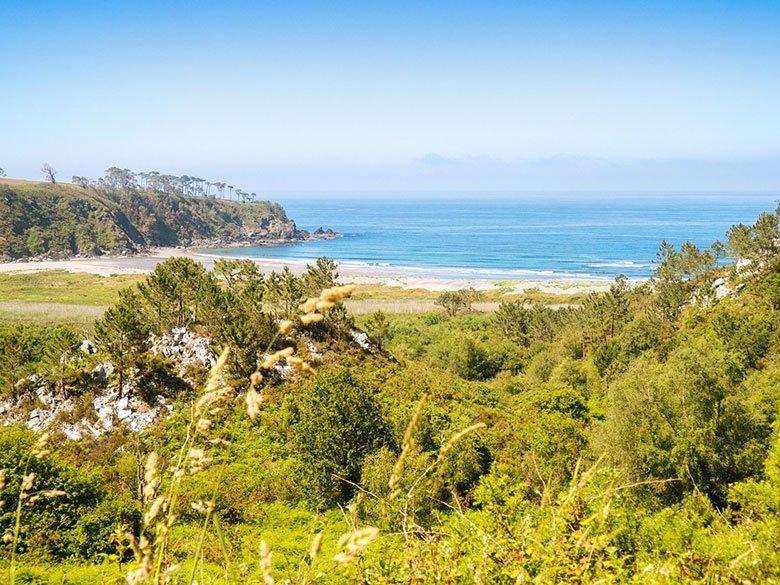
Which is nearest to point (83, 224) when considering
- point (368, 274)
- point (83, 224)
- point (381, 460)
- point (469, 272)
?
point (83, 224)

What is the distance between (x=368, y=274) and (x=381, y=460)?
102294mm

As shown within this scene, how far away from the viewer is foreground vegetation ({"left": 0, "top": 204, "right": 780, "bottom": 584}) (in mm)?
2884

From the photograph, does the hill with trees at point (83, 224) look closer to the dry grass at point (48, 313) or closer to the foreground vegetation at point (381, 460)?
the dry grass at point (48, 313)

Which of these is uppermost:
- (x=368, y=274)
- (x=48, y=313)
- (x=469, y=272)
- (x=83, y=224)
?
(x=83, y=224)

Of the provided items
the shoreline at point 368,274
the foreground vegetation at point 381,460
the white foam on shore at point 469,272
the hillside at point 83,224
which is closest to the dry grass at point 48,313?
the foreground vegetation at point 381,460

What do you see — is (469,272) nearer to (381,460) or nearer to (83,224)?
(381,460)

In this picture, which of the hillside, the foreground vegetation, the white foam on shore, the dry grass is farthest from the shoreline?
the foreground vegetation

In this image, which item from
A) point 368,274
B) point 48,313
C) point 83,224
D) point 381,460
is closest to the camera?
point 381,460

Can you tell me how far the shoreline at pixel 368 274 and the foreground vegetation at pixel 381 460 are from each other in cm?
5336

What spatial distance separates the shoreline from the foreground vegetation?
Result: 175 ft

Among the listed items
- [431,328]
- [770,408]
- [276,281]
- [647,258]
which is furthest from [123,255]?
[770,408]

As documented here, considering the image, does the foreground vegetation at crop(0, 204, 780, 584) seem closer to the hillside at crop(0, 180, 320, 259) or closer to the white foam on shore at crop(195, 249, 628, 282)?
the white foam on shore at crop(195, 249, 628, 282)

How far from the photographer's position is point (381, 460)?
2086 cm

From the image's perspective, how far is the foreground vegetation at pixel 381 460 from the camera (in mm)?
2884
